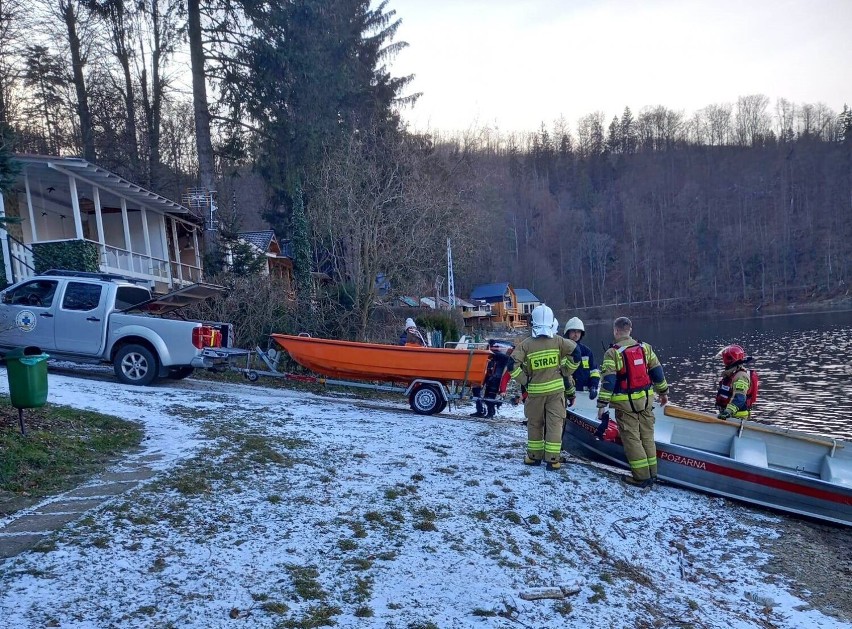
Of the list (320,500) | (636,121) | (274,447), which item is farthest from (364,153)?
(636,121)

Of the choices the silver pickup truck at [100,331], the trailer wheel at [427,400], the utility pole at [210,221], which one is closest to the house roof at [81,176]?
the utility pole at [210,221]

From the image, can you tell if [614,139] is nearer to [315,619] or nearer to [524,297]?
[524,297]

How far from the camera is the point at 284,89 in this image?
66.5 ft

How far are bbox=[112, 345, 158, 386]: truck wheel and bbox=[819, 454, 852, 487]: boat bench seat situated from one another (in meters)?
10.6

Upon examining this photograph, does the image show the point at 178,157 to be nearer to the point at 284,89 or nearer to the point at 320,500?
the point at 284,89

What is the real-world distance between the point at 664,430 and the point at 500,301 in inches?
2210

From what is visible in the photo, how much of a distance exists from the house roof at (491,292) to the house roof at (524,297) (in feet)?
16.9

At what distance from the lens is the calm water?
18.8 meters

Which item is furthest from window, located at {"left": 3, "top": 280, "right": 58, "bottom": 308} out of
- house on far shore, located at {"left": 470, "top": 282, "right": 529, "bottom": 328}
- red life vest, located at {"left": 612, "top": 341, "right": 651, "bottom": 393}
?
house on far shore, located at {"left": 470, "top": 282, "right": 529, "bottom": 328}

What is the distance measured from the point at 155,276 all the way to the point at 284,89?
864 centimetres

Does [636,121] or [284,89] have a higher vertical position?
A: [636,121]

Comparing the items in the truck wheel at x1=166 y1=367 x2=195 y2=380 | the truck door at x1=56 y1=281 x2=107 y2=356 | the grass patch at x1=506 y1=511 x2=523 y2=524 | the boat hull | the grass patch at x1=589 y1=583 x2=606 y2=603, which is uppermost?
the truck door at x1=56 y1=281 x2=107 y2=356

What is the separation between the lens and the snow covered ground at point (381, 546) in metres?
3.83

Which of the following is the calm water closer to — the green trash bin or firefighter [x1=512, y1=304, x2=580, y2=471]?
firefighter [x1=512, y1=304, x2=580, y2=471]
